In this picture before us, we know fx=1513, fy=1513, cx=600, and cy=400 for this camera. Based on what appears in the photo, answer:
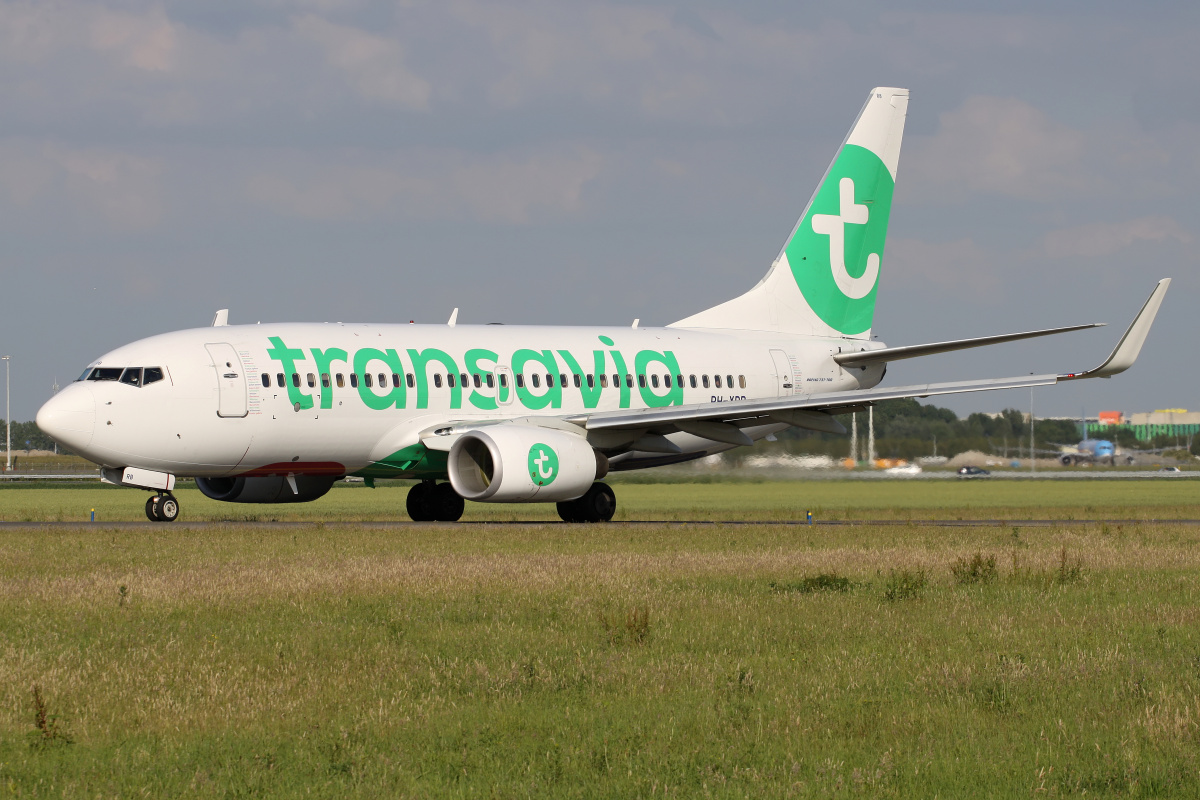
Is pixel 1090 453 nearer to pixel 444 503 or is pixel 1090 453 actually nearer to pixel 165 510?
pixel 444 503

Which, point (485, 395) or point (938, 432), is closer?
point (485, 395)

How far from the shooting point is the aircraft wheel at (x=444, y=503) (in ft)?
105

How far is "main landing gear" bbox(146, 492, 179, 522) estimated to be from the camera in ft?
91.5

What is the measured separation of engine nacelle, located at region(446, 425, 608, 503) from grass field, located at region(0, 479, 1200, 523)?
3862 mm

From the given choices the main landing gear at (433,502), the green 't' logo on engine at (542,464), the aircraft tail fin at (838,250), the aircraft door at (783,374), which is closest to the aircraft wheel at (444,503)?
the main landing gear at (433,502)

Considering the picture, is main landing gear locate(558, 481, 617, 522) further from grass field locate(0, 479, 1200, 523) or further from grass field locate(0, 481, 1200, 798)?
grass field locate(0, 481, 1200, 798)

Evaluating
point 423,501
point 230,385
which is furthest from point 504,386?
point 230,385

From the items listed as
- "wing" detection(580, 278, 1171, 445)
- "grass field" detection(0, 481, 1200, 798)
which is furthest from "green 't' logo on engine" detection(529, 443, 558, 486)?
"grass field" detection(0, 481, 1200, 798)

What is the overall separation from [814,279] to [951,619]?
79.1 ft

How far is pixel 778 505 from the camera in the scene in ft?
136

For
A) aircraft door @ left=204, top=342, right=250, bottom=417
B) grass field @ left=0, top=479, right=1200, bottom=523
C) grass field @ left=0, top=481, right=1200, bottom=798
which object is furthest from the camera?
grass field @ left=0, top=479, right=1200, bottom=523

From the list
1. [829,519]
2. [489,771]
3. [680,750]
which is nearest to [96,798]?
[489,771]

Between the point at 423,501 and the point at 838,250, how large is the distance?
12361mm

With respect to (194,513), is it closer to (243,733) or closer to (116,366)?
(116,366)
